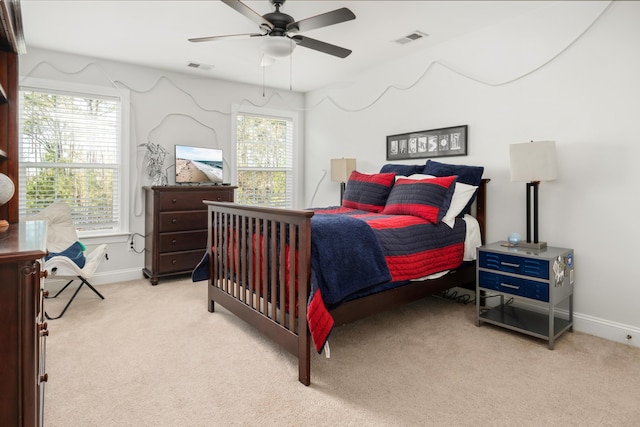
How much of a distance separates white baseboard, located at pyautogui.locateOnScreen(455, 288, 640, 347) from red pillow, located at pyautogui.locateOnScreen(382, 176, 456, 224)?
1171 millimetres

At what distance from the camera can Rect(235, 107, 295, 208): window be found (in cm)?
504

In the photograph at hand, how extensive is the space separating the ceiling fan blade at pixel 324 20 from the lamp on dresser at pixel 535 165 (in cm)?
146

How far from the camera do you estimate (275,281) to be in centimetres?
221

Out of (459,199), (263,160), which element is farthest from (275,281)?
(263,160)

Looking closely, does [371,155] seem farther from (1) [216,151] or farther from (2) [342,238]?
(2) [342,238]

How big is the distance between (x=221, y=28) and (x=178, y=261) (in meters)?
2.32

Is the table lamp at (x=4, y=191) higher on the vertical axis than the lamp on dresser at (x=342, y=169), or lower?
lower

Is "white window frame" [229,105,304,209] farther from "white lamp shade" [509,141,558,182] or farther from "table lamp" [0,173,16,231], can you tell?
"table lamp" [0,173,16,231]

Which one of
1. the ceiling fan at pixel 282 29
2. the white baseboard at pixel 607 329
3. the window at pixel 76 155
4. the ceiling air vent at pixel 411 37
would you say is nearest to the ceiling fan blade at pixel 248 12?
the ceiling fan at pixel 282 29

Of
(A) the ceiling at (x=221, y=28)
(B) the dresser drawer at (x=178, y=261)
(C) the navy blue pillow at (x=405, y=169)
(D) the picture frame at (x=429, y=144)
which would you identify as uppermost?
(A) the ceiling at (x=221, y=28)

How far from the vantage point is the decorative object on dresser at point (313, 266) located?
2.02 metres

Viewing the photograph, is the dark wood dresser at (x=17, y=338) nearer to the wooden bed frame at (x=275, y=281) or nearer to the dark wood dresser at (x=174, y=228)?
the wooden bed frame at (x=275, y=281)

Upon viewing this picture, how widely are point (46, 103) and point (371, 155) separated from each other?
335 cm

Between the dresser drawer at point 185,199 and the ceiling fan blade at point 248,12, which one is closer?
the ceiling fan blade at point 248,12
